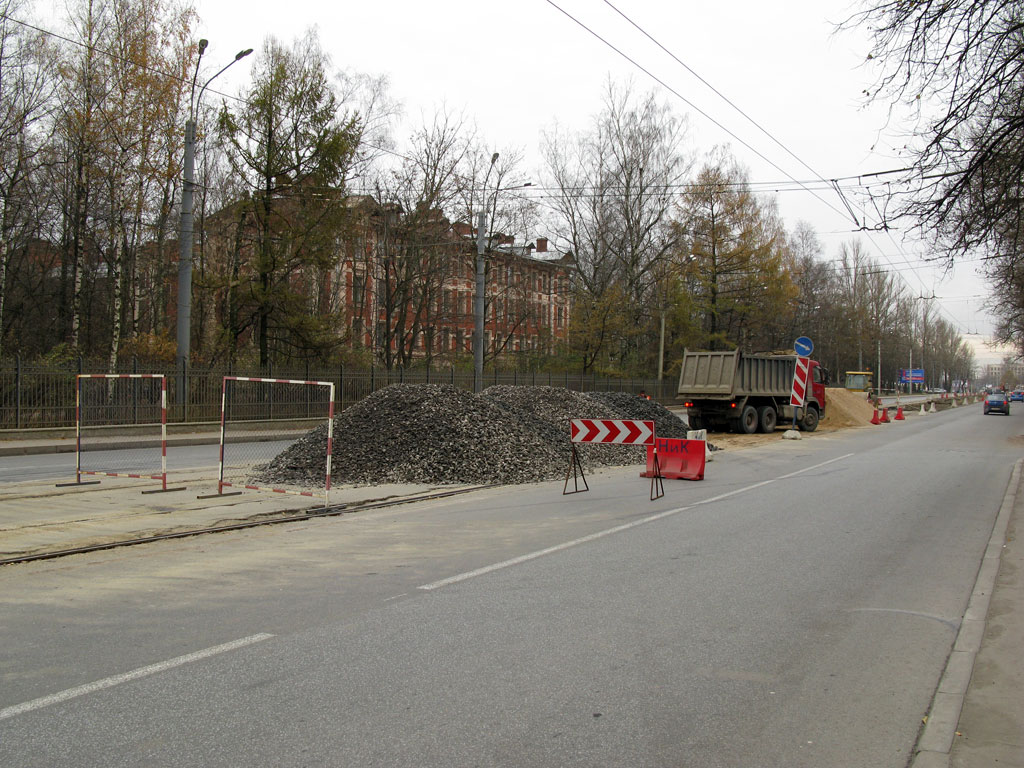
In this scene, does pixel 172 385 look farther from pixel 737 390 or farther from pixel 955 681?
pixel 955 681

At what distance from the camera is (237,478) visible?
1414 cm

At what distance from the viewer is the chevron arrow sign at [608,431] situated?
42.9ft

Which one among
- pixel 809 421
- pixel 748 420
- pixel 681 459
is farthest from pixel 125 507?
pixel 809 421

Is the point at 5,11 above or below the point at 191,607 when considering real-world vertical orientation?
above

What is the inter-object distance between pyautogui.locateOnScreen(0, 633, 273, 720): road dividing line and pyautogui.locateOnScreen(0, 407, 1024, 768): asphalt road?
0.02 m

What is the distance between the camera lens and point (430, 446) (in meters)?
14.5

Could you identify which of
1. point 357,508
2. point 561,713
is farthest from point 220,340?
point 561,713

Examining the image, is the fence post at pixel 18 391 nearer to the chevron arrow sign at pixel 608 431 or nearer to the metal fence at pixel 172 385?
the metal fence at pixel 172 385

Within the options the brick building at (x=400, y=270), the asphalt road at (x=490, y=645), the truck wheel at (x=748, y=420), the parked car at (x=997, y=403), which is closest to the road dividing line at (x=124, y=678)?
the asphalt road at (x=490, y=645)

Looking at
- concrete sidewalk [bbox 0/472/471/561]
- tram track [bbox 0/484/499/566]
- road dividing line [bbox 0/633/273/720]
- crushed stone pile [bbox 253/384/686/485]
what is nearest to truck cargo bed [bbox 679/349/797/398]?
crushed stone pile [bbox 253/384/686/485]

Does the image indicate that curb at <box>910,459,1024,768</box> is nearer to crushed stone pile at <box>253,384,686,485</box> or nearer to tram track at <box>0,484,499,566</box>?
tram track at <box>0,484,499,566</box>

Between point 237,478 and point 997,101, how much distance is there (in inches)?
517

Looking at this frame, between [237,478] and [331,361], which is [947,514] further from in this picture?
[331,361]

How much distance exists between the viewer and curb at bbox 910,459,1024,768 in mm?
3650
